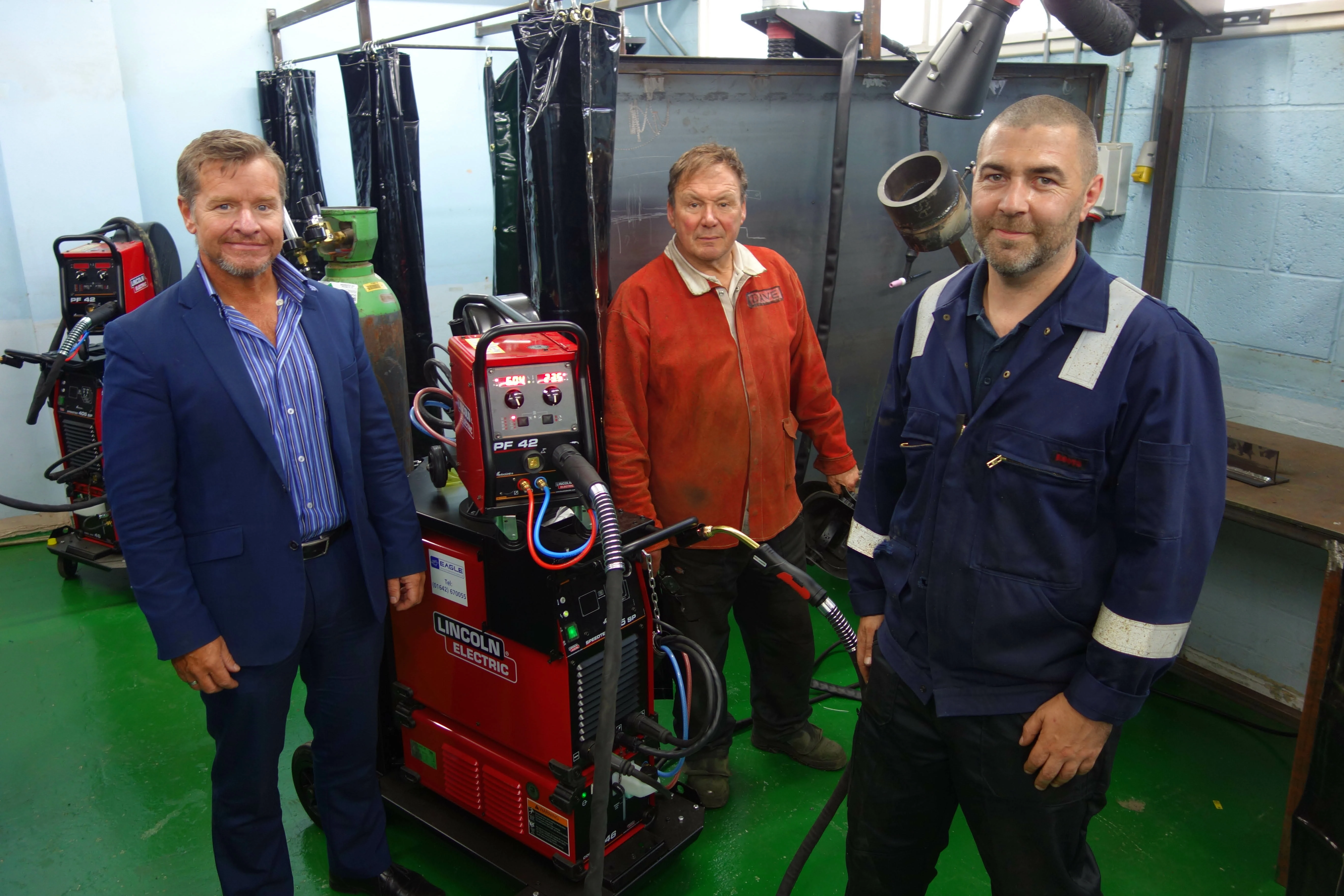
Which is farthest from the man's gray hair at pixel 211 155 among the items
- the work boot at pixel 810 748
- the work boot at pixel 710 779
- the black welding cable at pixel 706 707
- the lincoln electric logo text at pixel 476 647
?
the work boot at pixel 810 748

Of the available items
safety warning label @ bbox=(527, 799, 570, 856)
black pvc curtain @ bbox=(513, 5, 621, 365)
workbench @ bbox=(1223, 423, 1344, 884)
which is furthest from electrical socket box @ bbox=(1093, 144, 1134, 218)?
safety warning label @ bbox=(527, 799, 570, 856)

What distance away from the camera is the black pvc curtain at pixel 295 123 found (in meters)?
4.47

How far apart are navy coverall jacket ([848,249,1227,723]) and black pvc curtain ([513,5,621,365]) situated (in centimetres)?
94

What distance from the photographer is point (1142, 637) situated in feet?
3.71

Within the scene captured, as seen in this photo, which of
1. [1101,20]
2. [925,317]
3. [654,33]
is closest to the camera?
[925,317]

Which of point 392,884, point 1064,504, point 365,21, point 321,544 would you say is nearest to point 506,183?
point 365,21

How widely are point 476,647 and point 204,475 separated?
2.01 ft

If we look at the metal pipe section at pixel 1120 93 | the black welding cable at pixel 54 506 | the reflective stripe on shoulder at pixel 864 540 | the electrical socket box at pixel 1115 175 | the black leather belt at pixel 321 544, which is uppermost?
the metal pipe section at pixel 1120 93

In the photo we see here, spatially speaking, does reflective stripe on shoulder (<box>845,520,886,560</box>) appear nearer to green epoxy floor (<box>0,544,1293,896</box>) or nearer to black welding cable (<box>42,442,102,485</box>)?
green epoxy floor (<box>0,544,1293,896</box>)

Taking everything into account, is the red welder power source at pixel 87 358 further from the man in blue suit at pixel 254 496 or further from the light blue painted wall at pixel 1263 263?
the light blue painted wall at pixel 1263 263

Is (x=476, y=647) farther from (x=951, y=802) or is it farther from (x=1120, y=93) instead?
(x=1120, y=93)

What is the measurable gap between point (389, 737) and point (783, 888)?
994mm

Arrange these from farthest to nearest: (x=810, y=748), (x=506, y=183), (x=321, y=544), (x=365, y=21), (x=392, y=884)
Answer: (x=365, y=21) < (x=506, y=183) < (x=810, y=748) < (x=392, y=884) < (x=321, y=544)

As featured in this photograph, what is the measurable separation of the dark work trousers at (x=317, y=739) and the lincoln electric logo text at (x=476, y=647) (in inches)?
5.7
